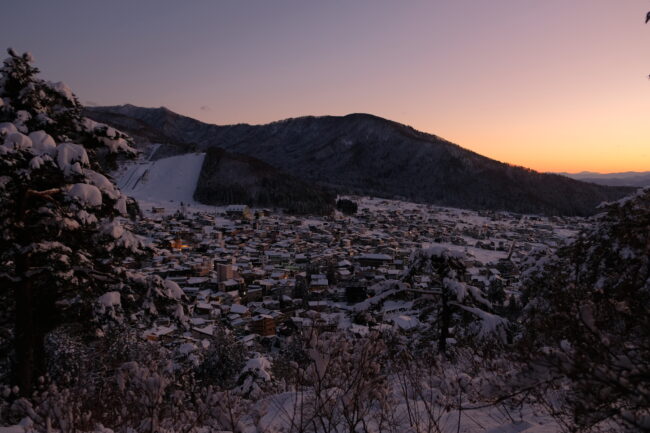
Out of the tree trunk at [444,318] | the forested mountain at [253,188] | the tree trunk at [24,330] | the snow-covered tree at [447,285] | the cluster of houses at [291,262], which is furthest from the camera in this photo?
the forested mountain at [253,188]

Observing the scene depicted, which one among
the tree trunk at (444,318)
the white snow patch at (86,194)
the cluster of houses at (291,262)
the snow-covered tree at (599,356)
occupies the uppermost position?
the white snow patch at (86,194)

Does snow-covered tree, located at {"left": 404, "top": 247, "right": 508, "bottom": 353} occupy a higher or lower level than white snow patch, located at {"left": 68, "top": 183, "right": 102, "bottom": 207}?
lower

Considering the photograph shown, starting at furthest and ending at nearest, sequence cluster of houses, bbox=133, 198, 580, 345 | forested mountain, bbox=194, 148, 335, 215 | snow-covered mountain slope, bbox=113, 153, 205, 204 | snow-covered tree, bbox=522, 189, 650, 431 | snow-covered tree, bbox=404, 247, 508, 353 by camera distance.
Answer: snow-covered mountain slope, bbox=113, 153, 205, 204 < forested mountain, bbox=194, 148, 335, 215 < cluster of houses, bbox=133, 198, 580, 345 < snow-covered tree, bbox=404, 247, 508, 353 < snow-covered tree, bbox=522, 189, 650, 431

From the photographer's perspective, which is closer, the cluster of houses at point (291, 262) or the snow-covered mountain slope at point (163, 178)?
the cluster of houses at point (291, 262)

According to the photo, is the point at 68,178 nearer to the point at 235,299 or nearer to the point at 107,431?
the point at 107,431

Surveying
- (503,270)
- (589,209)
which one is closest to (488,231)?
(503,270)

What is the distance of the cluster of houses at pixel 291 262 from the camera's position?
2841 cm

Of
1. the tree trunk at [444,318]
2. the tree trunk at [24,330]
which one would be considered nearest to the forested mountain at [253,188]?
the tree trunk at [444,318]

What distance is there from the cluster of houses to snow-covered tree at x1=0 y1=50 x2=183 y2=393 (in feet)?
3.15

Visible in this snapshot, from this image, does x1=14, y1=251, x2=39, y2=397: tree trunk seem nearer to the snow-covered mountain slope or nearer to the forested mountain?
the forested mountain

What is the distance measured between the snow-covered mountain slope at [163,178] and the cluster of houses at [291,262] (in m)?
30.6

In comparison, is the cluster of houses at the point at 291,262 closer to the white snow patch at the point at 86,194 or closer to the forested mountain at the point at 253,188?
the white snow patch at the point at 86,194

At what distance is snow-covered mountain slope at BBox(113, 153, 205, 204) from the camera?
11838 centimetres

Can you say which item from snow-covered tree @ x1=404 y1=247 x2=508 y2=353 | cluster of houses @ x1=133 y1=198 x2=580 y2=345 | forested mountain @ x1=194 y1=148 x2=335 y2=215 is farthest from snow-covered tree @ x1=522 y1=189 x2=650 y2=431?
forested mountain @ x1=194 y1=148 x2=335 y2=215
